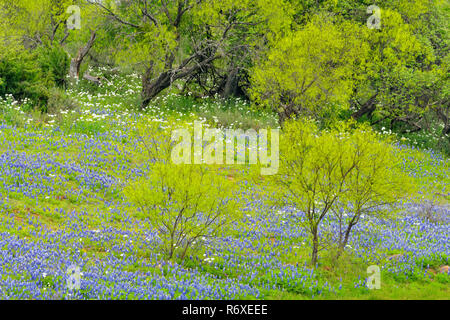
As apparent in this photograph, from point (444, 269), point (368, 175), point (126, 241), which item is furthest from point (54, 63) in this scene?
point (444, 269)

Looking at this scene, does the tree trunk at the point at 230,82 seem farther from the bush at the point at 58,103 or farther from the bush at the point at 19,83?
the bush at the point at 19,83

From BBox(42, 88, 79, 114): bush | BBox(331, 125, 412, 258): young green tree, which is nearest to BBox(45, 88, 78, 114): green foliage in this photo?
BBox(42, 88, 79, 114): bush

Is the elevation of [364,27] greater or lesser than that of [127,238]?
greater

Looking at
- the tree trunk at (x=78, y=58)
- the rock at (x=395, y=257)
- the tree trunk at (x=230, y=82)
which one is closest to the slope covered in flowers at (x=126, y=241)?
the rock at (x=395, y=257)

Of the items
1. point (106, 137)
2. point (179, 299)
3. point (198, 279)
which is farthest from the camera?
point (106, 137)

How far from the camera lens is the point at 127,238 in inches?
466

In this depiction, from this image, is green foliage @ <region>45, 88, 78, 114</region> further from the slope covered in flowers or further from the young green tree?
the young green tree

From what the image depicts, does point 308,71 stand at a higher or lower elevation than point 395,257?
higher

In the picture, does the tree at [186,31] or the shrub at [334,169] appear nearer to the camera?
the shrub at [334,169]

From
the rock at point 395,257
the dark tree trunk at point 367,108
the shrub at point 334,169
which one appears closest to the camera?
the shrub at point 334,169

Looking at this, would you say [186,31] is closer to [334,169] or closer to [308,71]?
[308,71]

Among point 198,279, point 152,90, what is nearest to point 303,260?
point 198,279

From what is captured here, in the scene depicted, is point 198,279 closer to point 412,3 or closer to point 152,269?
point 152,269
